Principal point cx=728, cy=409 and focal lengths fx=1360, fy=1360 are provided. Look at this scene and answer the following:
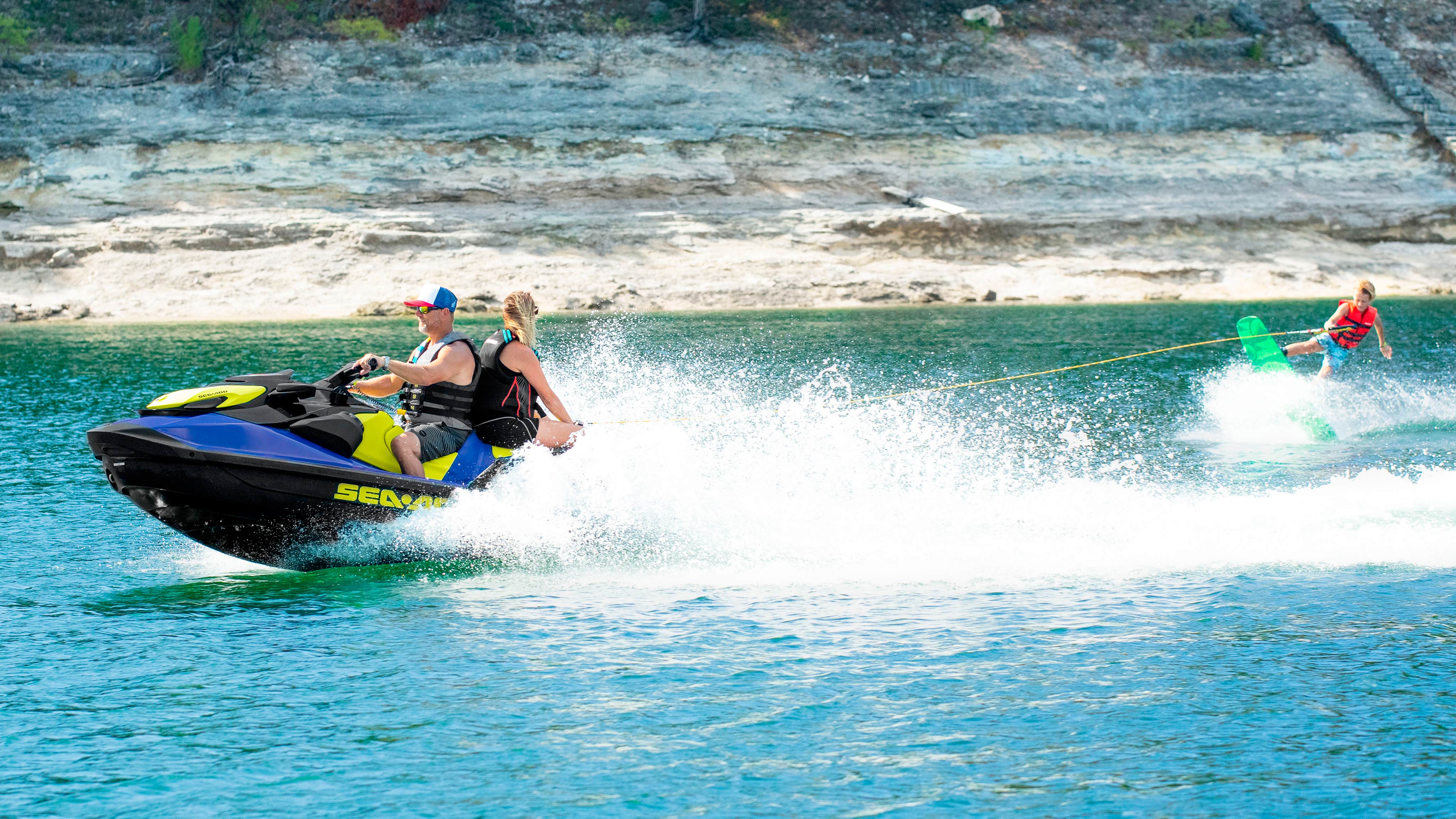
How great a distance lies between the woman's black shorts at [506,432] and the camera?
853 cm

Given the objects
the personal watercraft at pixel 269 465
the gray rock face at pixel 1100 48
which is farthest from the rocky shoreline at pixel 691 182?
the personal watercraft at pixel 269 465

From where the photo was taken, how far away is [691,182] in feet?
119

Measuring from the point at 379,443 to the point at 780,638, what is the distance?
289 centimetres

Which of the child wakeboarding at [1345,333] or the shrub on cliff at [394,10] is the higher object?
the shrub on cliff at [394,10]

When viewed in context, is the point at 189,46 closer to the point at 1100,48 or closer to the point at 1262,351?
the point at 1100,48

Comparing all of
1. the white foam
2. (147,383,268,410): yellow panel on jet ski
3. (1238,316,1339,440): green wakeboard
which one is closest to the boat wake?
(147,383,268,410): yellow panel on jet ski

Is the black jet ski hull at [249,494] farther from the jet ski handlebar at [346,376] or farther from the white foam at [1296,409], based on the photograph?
the white foam at [1296,409]

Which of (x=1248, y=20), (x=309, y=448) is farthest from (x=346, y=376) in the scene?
(x=1248, y=20)

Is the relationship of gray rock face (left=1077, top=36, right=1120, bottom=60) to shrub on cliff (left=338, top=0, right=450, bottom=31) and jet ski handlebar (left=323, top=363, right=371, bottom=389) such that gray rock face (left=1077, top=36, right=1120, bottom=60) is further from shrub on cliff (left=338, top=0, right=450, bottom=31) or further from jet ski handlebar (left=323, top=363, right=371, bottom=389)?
jet ski handlebar (left=323, top=363, right=371, bottom=389)

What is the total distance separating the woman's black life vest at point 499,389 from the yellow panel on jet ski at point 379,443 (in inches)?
20.6

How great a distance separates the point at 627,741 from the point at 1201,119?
37.7m

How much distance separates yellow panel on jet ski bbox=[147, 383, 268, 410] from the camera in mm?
7844

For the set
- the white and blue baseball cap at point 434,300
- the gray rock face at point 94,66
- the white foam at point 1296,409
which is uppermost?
the gray rock face at point 94,66

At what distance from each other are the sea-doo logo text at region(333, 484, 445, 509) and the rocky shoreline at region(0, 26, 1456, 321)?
23.8m
